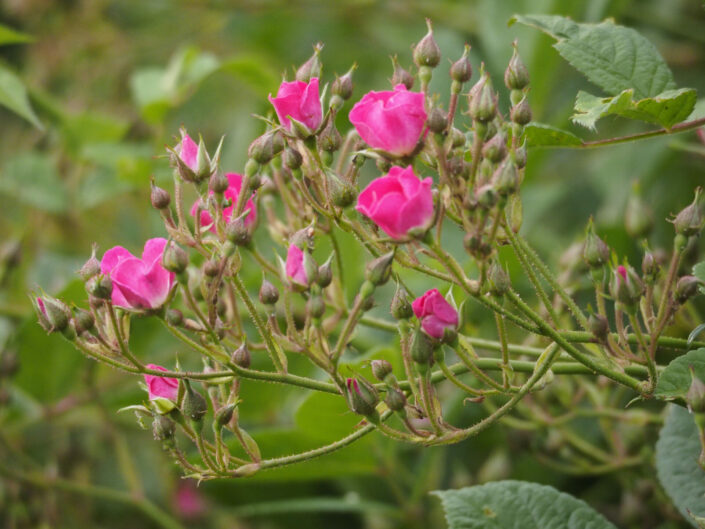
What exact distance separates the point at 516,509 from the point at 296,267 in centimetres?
34

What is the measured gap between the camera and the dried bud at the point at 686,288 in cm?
78

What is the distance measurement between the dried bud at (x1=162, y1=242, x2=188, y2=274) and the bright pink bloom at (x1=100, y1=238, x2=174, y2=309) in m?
0.03

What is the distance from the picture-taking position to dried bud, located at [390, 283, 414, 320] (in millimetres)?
747

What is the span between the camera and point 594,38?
896 mm

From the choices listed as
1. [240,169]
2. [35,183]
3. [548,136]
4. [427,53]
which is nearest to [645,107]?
[548,136]

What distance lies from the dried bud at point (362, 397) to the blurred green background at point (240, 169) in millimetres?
320

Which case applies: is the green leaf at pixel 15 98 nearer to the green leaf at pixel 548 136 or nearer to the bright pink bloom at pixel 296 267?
the bright pink bloom at pixel 296 267

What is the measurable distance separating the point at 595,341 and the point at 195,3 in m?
1.84

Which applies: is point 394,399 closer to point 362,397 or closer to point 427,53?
point 362,397

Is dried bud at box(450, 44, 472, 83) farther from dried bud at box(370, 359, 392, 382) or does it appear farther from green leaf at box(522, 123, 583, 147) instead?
dried bud at box(370, 359, 392, 382)

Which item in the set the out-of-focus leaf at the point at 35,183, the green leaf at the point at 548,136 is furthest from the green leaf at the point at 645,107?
the out-of-focus leaf at the point at 35,183

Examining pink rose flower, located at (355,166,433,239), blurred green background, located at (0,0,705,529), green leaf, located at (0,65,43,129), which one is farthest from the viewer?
blurred green background, located at (0,0,705,529)

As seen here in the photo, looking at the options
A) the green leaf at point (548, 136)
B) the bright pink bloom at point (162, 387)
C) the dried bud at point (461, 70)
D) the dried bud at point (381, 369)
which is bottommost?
the bright pink bloom at point (162, 387)

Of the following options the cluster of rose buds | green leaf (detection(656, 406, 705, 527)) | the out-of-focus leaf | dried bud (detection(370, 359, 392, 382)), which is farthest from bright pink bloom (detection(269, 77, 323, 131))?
the out-of-focus leaf
